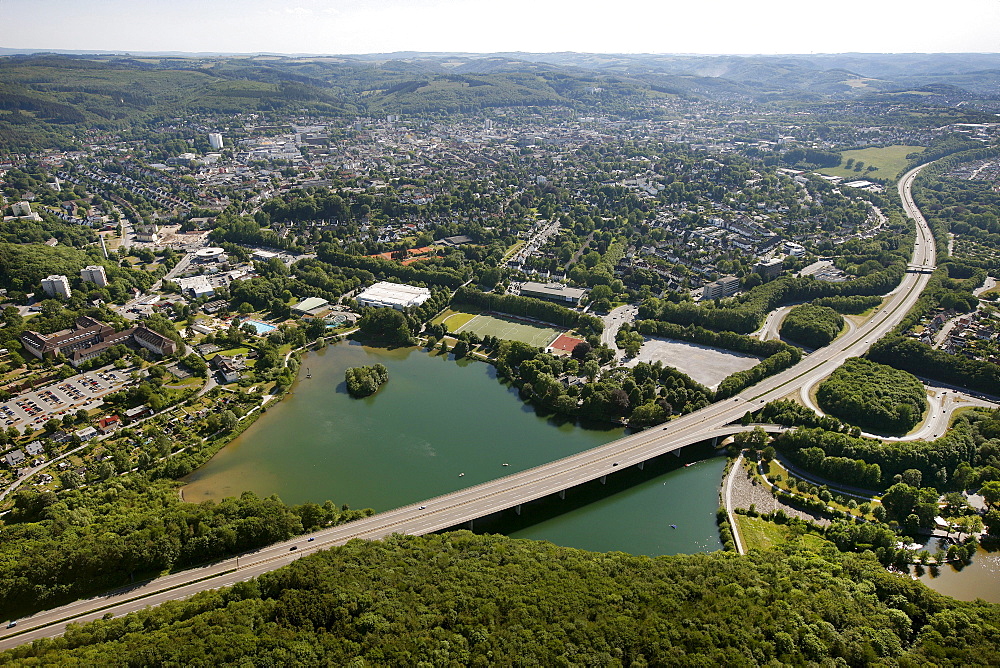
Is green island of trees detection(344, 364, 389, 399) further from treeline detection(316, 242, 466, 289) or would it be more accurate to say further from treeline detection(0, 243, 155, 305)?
treeline detection(0, 243, 155, 305)

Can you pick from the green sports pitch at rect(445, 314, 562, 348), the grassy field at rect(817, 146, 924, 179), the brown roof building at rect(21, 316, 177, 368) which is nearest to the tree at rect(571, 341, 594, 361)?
the green sports pitch at rect(445, 314, 562, 348)

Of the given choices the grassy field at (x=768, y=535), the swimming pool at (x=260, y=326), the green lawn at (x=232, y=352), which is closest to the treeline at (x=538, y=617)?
the grassy field at (x=768, y=535)

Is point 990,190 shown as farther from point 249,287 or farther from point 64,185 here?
point 64,185

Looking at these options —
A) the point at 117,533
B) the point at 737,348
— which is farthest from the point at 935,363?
the point at 117,533

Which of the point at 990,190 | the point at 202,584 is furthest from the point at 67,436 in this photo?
the point at 990,190

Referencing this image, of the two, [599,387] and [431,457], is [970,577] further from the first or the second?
[431,457]

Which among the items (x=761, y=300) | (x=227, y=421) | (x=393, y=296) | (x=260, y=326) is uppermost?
(x=761, y=300)

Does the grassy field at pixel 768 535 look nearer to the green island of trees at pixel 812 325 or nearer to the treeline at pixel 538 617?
the treeline at pixel 538 617
